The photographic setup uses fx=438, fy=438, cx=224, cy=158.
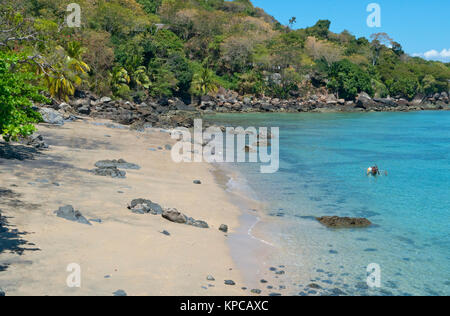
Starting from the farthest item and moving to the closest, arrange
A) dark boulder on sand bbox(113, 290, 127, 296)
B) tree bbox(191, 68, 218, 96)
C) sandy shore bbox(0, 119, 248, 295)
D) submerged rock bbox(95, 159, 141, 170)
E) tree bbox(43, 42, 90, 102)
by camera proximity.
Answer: tree bbox(191, 68, 218, 96) → tree bbox(43, 42, 90, 102) → submerged rock bbox(95, 159, 141, 170) → sandy shore bbox(0, 119, 248, 295) → dark boulder on sand bbox(113, 290, 127, 296)

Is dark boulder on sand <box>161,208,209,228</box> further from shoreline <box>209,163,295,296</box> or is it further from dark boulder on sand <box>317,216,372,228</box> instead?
dark boulder on sand <box>317,216,372,228</box>

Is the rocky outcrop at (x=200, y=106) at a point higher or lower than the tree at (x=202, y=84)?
lower

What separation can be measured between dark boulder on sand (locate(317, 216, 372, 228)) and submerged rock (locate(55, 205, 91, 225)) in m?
7.59

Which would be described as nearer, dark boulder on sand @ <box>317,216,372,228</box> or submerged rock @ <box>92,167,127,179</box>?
dark boulder on sand @ <box>317,216,372,228</box>

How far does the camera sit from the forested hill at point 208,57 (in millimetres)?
54812

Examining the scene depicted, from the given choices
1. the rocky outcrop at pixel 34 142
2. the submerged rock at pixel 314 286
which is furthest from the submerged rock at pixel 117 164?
the submerged rock at pixel 314 286

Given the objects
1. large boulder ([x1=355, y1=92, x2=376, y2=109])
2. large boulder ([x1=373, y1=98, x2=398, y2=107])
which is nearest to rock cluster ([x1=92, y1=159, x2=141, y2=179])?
large boulder ([x1=355, y1=92, x2=376, y2=109])

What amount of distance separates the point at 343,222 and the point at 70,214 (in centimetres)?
848

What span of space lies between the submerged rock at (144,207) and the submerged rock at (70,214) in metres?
1.90

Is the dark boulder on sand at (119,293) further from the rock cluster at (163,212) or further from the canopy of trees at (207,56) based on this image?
the canopy of trees at (207,56)

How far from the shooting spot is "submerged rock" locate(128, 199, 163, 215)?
12.9 metres

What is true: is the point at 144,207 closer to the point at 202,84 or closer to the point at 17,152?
the point at 17,152

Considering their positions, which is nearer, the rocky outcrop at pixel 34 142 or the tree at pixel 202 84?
the rocky outcrop at pixel 34 142

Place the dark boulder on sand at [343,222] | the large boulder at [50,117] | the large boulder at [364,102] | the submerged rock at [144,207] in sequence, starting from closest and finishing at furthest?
the submerged rock at [144,207], the dark boulder on sand at [343,222], the large boulder at [50,117], the large boulder at [364,102]
